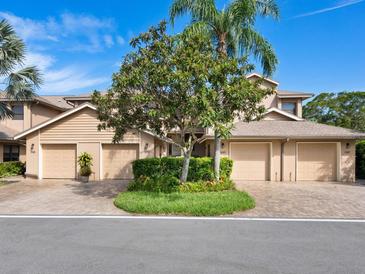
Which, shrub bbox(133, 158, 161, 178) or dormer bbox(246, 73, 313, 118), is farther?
dormer bbox(246, 73, 313, 118)

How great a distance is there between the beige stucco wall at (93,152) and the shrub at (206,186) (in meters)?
6.86

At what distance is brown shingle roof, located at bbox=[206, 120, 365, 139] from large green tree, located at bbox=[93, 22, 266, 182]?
492cm

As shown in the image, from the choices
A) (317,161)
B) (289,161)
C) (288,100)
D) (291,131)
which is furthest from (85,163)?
(288,100)

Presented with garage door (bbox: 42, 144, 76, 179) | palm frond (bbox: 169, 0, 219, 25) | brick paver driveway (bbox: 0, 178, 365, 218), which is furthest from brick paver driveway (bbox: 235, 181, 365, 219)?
garage door (bbox: 42, 144, 76, 179)

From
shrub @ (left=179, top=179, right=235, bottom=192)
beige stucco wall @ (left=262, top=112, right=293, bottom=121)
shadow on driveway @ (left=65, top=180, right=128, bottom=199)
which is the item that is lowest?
shadow on driveway @ (left=65, top=180, right=128, bottom=199)

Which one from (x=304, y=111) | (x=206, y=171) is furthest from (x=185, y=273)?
(x=304, y=111)

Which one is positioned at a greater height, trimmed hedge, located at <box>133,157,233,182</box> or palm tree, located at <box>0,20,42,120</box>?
palm tree, located at <box>0,20,42,120</box>

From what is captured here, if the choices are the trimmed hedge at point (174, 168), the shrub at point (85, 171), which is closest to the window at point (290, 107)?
the trimmed hedge at point (174, 168)

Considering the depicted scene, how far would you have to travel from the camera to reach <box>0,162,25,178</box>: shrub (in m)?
15.5

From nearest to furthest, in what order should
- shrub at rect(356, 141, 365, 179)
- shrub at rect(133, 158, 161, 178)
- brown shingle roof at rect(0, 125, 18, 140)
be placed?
1. shrub at rect(133, 158, 161, 178)
2. shrub at rect(356, 141, 365, 179)
3. brown shingle roof at rect(0, 125, 18, 140)

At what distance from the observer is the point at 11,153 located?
17891 millimetres

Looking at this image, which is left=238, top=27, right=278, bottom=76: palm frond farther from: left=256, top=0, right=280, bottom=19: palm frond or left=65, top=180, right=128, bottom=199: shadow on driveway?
left=65, top=180, right=128, bottom=199: shadow on driveway

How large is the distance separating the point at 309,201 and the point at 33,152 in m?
15.2

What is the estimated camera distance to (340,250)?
4.95m
